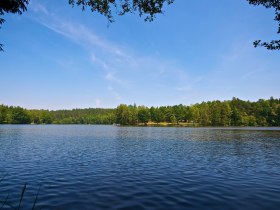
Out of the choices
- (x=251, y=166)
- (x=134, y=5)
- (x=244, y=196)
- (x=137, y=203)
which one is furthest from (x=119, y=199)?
(x=251, y=166)

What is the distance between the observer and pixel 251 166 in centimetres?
2781

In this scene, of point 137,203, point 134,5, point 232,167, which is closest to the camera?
point 134,5

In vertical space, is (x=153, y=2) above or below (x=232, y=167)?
above

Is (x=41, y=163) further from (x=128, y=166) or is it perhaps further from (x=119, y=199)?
(x=119, y=199)

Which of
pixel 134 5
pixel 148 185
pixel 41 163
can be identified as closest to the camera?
pixel 134 5

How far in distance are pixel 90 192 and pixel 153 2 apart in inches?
499

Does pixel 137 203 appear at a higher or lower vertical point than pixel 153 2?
lower

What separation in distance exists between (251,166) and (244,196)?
12551 millimetres

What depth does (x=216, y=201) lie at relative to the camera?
611 inches

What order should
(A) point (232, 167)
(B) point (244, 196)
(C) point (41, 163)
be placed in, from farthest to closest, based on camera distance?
(C) point (41, 163) < (A) point (232, 167) < (B) point (244, 196)

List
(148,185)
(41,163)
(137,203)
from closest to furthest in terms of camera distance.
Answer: (137,203), (148,185), (41,163)

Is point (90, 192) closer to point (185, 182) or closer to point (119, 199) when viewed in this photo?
point (119, 199)

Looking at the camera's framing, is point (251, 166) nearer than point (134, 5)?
No

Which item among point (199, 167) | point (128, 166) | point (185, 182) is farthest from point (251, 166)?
point (128, 166)
